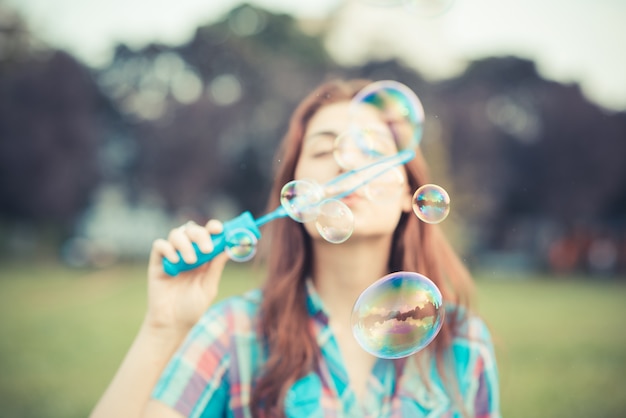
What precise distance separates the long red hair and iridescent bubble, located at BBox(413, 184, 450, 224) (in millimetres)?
27

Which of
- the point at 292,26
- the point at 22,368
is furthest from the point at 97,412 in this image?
the point at 292,26

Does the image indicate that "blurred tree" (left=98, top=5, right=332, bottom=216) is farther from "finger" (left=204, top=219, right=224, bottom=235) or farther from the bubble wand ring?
"finger" (left=204, top=219, right=224, bottom=235)

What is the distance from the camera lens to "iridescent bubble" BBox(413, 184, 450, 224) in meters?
1.77

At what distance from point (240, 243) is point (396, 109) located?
851mm

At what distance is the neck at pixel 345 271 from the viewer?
166 centimetres

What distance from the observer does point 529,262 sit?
22.7 m

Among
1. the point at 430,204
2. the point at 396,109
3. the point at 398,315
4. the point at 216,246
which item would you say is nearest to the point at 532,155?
the point at 396,109

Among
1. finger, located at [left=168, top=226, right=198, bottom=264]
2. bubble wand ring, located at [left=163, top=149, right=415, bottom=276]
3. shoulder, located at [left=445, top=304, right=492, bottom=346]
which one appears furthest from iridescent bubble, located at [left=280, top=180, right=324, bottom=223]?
shoulder, located at [left=445, top=304, right=492, bottom=346]

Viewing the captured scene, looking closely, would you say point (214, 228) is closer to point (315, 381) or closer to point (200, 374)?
point (200, 374)

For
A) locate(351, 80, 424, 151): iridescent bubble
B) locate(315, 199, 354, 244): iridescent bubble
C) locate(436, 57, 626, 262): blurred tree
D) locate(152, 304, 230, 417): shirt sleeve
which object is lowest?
locate(152, 304, 230, 417): shirt sleeve

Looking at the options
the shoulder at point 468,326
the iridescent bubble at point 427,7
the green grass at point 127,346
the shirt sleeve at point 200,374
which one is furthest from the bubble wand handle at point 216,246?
the iridescent bubble at point 427,7

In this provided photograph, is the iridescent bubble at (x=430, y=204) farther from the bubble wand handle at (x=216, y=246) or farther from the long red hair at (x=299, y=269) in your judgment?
the bubble wand handle at (x=216, y=246)

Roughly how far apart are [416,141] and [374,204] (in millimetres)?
367

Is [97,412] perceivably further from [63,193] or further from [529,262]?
[529,262]
